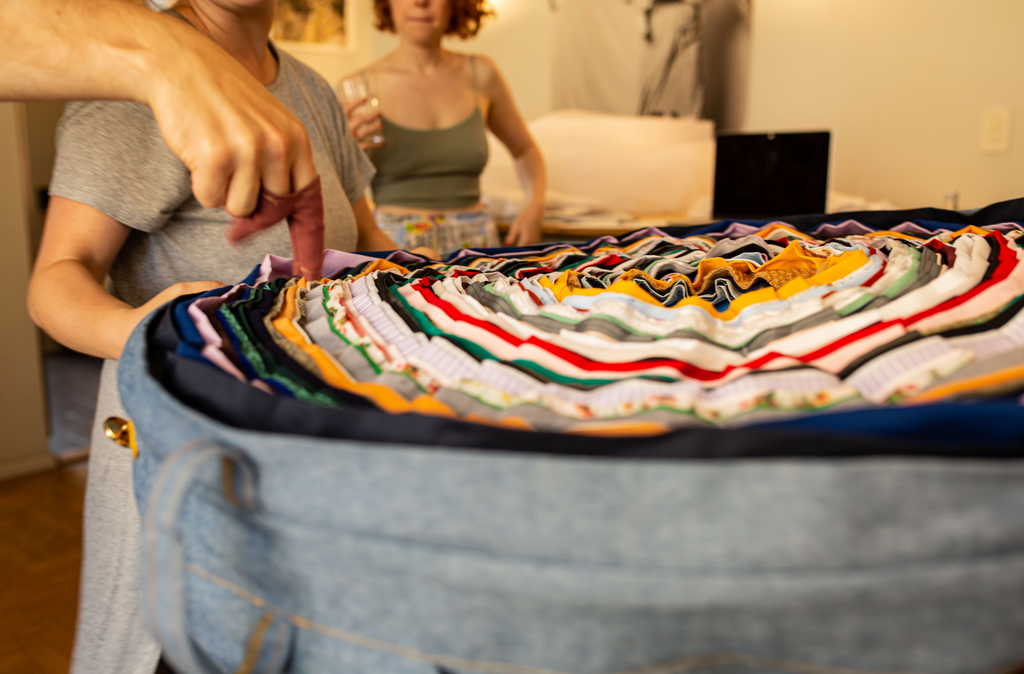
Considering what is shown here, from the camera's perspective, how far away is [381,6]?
1.86 m

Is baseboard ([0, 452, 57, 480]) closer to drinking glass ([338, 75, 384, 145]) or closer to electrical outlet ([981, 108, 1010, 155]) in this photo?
drinking glass ([338, 75, 384, 145])

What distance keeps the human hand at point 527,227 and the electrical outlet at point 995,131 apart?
1.15 meters

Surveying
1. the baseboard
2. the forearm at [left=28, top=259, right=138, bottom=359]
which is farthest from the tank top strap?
the baseboard

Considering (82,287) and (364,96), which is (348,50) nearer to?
(364,96)

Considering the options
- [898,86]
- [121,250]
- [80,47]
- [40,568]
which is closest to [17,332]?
[40,568]

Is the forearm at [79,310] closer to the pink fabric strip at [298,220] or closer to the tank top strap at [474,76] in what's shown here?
the pink fabric strip at [298,220]

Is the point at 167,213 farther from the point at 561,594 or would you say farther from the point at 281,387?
the point at 561,594

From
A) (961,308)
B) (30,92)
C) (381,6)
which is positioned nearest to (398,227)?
(381,6)

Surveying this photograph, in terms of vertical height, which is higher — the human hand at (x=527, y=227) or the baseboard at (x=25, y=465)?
the human hand at (x=527, y=227)

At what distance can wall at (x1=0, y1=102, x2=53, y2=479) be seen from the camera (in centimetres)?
212

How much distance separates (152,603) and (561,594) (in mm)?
175

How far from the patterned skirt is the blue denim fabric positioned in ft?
4.16

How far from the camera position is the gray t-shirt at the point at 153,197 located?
2.25 feet

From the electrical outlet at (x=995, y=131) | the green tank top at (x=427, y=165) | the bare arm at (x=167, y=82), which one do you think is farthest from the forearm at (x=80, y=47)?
the electrical outlet at (x=995, y=131)
